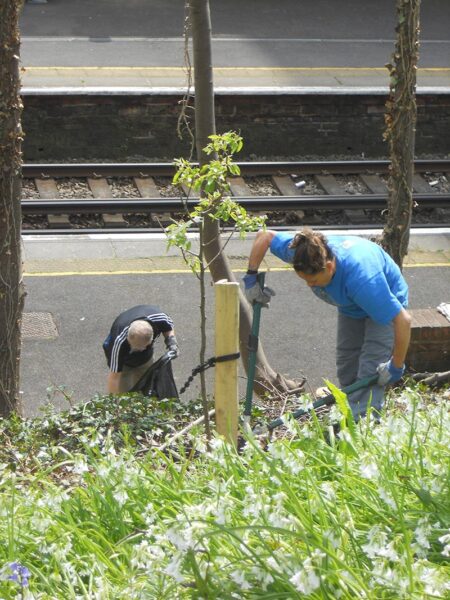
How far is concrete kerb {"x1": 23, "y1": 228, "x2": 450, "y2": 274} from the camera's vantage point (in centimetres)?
1104

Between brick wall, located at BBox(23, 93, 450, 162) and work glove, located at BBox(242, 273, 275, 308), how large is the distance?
8588mm

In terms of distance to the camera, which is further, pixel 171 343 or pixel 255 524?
pixel 171 343

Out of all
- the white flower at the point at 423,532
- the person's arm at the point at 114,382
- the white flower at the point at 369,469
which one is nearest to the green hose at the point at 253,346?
the person's arm at the point at 114,382

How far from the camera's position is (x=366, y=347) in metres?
6.62

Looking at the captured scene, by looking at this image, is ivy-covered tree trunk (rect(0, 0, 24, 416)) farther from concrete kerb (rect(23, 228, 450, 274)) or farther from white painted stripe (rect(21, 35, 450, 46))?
white painted stripe (rect(21, 35, 450, 46))

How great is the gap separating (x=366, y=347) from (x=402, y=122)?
2212 millimetres

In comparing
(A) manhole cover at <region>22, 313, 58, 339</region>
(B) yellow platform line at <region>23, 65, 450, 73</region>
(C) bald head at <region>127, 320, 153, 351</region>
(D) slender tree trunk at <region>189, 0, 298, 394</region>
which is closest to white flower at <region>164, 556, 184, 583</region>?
(C) bald head at <region>127, 320, 153, 351</region>

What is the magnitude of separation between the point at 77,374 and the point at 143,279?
6.52 ft

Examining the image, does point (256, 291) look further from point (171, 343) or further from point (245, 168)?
point (245, 168)

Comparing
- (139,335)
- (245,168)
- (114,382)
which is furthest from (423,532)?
(245,168)

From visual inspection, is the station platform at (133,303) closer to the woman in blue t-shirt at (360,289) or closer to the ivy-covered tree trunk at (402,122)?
the ivy-covered tree trunk at (402,122)

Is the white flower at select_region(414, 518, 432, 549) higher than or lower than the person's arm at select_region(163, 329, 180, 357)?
higher

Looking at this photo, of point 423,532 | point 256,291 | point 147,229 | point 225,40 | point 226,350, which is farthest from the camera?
point 225,40

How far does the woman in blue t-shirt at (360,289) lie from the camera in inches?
240
